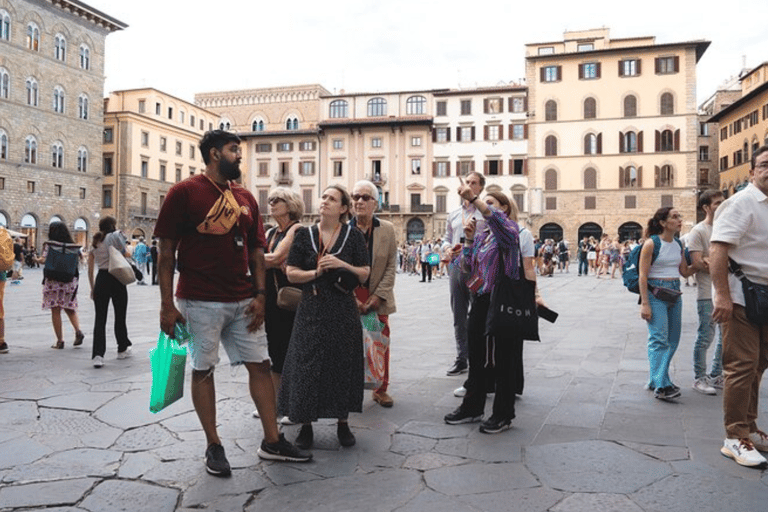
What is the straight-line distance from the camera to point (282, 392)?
3.79 meters

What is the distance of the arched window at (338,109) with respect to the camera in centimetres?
5591

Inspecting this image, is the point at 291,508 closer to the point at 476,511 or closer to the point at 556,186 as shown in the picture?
the point at 476,511

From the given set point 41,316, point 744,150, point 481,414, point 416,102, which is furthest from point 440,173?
point 481,414

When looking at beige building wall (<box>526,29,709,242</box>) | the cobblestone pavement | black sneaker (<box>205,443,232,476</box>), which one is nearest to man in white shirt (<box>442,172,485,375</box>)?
the cobblestone pavement

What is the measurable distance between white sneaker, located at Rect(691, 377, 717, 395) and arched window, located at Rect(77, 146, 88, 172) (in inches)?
1849

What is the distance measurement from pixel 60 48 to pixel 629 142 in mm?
39779

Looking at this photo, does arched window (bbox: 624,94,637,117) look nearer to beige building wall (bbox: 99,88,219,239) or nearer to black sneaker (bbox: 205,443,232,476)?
beige building wall (bbox: 99,88,219,239)

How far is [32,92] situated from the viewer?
4100cm

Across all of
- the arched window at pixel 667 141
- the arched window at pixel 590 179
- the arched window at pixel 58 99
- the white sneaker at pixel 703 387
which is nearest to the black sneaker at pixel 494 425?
the white sneaker at pixel 703 387

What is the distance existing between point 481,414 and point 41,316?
8912mm

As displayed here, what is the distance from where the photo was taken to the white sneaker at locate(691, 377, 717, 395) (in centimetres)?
506

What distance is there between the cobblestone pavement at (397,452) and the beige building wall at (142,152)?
4912 centimetres

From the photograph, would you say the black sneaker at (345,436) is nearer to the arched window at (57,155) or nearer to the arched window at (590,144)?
the arched window at (57,155)

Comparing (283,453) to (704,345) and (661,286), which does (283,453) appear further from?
(704,345)
